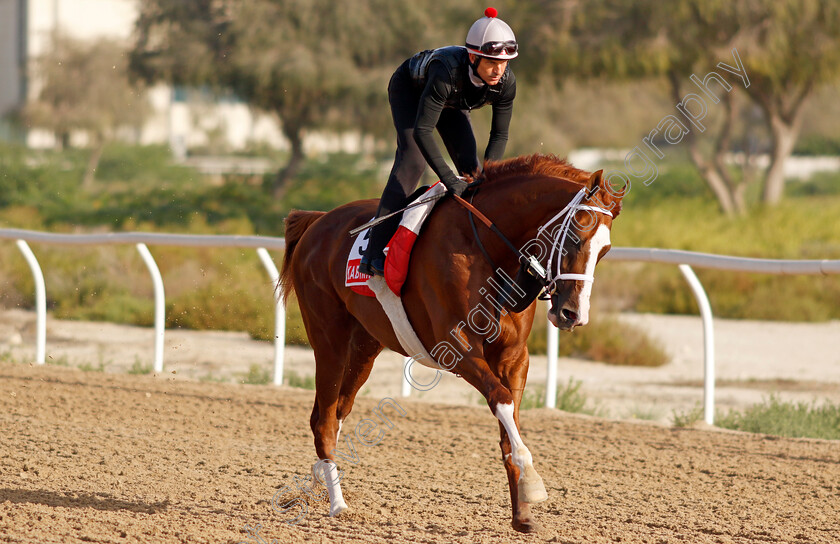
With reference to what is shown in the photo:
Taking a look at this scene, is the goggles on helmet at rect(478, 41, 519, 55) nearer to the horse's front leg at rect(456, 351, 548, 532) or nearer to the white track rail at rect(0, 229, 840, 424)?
the horse's front leg at rect(456, 351, 548, 532)

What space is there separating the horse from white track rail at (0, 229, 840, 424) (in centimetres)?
230

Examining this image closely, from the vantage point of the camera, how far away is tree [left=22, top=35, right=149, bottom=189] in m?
34.1

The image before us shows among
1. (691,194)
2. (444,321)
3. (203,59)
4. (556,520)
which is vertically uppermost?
(203,59)

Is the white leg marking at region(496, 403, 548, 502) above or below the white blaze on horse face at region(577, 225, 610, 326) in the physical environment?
below

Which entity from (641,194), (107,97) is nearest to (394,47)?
(641,194)

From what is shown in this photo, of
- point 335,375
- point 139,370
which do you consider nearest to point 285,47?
point 139,370

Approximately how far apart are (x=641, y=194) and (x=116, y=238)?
24.0 m

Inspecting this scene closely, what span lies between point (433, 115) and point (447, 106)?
26cm

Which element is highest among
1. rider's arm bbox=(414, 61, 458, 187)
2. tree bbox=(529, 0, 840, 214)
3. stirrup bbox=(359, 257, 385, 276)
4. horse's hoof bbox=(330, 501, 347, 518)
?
tree bbox=(529, 0, 840, 214)

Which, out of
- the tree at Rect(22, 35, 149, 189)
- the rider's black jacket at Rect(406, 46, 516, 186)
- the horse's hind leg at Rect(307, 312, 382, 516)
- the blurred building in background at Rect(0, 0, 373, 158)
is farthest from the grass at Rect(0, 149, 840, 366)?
the blurred building in background at Rect(0, 0, 373, 158)

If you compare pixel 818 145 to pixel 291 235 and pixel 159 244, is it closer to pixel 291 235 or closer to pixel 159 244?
pixel 159 244

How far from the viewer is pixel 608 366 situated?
1010 centimetres

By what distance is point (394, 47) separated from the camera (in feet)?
82.1

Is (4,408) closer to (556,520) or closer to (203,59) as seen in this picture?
(556,520)
